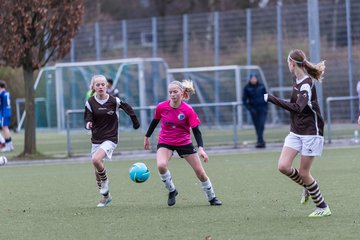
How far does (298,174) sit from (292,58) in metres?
1.40

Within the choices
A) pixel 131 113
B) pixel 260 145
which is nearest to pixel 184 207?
pixel 131 113

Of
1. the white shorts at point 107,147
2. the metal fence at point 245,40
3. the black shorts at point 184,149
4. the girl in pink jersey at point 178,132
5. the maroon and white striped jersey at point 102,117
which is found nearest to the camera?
the girl in pink jersey at point 178,132

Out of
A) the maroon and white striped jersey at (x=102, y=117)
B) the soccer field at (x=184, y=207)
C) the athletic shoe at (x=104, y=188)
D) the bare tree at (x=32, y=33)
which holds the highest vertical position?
the bare tree at (x=32, y=33)

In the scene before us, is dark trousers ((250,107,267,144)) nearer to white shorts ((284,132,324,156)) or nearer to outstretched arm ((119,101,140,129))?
outstretched arm ((119,101,140,129))

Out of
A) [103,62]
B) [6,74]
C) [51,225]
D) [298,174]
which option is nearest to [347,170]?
[298,174]

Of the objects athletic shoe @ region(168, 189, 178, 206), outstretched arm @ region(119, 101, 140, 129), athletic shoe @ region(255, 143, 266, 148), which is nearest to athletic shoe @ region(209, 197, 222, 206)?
athletic shoe @ region(168, 189, 178, 206)

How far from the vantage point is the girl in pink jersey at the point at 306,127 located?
10602 mm

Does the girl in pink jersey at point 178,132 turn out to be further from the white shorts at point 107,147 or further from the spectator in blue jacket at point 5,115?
the spectator in blue jacket at point 5,115

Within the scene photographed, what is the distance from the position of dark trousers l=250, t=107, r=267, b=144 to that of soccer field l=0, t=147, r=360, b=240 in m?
5.03

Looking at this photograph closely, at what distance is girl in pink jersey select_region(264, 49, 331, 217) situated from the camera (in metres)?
10.6

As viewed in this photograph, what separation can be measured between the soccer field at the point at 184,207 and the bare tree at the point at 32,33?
14.5 feet

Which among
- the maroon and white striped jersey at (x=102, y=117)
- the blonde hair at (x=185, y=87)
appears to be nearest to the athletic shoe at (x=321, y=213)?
the blonde hair at (x=185, y=87)

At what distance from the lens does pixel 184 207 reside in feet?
39.3

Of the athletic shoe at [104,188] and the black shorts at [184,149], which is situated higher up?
the black shorts at [184,149]
